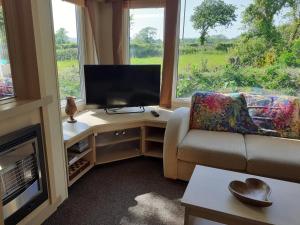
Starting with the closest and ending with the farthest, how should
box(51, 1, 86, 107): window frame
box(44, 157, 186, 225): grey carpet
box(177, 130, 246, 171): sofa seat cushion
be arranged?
box(44, 157, 186, 225): grey carpet → box(177, 130, 246, 171): sofa seat cushion → box(51, 1, 86, 107): window frame

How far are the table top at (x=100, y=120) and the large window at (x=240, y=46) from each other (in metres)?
0.75

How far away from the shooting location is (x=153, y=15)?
3.06 metres

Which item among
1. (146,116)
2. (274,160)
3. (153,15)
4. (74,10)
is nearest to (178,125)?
(146,116)

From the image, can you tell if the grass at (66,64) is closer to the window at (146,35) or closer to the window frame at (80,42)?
the window frame at (80,42)

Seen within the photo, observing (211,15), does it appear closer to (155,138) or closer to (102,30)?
(102,30)

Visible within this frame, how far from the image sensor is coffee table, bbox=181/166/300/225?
129 centimetres

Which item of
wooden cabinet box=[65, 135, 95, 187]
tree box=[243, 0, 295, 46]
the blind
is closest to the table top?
wooden cabinet box=[65, 135, 95, 187]

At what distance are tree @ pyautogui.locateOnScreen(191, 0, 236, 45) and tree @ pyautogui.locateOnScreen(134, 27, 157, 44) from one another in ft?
1.78

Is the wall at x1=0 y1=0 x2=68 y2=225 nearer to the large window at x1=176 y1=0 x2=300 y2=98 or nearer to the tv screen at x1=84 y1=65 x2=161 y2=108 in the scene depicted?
the tv screen at x1=84 y1=65 x2=161 y2=108

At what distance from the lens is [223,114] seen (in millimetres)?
2572

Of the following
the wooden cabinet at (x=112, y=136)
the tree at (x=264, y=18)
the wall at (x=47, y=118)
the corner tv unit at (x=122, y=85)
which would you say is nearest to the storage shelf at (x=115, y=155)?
the wooden cabinet at (x=112, y=136)

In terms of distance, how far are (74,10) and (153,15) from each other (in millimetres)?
998

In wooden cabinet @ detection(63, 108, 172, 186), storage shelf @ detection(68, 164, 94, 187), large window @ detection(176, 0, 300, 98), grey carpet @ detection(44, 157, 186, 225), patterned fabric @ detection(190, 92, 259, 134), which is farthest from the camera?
large window @ detection(176, 0, 300, 98)

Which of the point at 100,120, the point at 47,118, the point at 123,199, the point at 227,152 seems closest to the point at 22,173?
the point at 47,118
